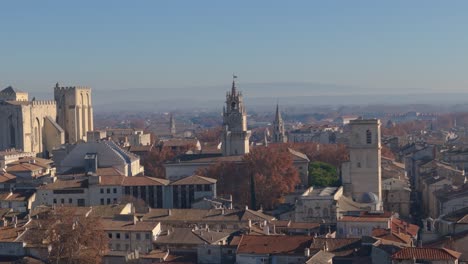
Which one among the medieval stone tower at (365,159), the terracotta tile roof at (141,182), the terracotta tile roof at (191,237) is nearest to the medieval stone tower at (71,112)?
the terracotta tile roof at (141,182)

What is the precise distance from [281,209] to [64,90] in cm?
5089

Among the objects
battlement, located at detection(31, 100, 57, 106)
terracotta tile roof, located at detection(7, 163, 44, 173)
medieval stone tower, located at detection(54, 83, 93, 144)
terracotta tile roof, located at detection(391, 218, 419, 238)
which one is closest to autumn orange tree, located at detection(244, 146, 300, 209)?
terracotta tile roof, located at detection(7, 163, 44, 173)

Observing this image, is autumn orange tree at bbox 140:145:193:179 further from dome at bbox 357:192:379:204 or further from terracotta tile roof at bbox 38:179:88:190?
dome at bbox 357:192:379:204

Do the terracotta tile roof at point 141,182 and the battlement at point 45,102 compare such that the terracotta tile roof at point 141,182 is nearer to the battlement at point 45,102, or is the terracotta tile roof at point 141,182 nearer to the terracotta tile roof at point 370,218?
the terracotta tile roof at point 370,218

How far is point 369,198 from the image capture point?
56.0 metres

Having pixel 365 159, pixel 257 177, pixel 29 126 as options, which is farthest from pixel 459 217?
pixel 29 126

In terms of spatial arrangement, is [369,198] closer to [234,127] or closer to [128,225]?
[128,225]

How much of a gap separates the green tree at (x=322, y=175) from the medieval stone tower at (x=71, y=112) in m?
36.6

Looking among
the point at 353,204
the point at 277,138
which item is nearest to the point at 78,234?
the point at 353,204

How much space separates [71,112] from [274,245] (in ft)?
221

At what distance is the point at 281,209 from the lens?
58.9 metres

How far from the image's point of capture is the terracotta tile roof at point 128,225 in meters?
45.5

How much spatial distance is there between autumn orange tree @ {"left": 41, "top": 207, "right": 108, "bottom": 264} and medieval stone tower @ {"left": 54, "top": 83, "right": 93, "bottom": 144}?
196ft

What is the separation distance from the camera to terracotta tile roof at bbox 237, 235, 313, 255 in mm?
38719
